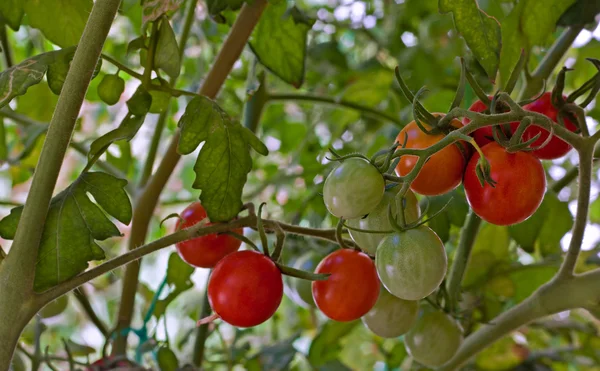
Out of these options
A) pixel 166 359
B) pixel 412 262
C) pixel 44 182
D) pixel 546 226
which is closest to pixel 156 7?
pixel 44 182

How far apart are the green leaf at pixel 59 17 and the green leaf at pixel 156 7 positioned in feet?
0.33

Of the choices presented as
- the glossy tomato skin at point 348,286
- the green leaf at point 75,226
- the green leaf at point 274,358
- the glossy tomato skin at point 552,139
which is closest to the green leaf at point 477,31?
the glossy tomato skin at point 552,139

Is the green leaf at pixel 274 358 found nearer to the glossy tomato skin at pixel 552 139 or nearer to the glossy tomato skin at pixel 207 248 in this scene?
the glossy tomato skin at pixel 207 248

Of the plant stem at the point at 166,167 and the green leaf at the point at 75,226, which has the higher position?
the plant stem at the point at 166,167

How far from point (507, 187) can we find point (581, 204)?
0.34 ft

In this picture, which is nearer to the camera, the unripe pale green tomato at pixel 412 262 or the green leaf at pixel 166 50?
the unripe pale green tomato at pixel 412 262

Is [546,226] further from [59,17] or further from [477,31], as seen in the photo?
[59,17]

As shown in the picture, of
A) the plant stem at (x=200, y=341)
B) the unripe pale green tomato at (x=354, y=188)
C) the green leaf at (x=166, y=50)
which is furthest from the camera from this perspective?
the plant stem at (x=200, y=341)

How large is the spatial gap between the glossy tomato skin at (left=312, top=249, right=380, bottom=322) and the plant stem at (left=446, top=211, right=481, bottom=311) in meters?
0.16

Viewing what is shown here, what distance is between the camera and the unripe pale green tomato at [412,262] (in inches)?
14.9

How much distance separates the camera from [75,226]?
418 millimetres

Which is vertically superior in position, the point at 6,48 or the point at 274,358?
the point at 6,48

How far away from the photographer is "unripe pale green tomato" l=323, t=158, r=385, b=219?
1.22 feet

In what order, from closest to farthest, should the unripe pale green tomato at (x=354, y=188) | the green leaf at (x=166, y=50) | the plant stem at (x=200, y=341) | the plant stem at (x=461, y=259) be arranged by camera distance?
the unripe pale green tomato at (x=354, y=188)
the green leaf at (x=166, y=50)
the plant stem at (x=461, y=259)
the plant stem at (x=200, y=341)
